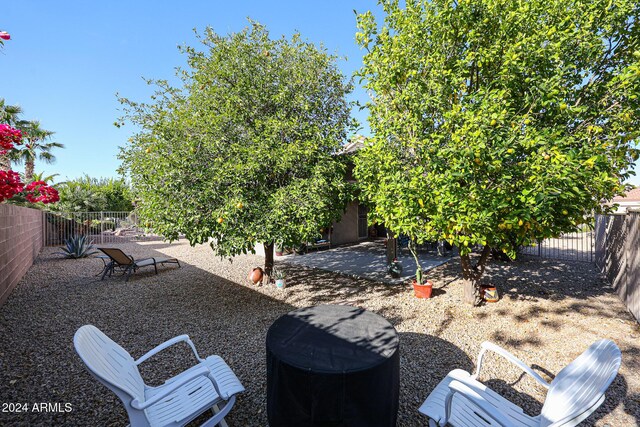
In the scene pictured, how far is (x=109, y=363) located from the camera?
2.41 metres

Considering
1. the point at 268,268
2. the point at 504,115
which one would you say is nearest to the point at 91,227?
the point at 268,268

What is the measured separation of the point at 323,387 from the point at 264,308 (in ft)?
12.4

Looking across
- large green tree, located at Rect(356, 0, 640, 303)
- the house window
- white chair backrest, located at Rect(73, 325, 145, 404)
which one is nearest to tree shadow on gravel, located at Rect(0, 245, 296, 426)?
white chair backrest, located at Rect(73, 325, 145, 404)

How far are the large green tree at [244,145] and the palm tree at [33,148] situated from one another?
1899 centimetres

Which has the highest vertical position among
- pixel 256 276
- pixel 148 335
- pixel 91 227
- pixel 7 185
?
pixel 7 185

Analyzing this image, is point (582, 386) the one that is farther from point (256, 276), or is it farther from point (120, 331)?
point (256, 276)

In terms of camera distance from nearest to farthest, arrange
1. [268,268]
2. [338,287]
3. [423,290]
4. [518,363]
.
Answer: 1. [518,363]
2. [423,290]
3. [338,287]
4. [268,268]

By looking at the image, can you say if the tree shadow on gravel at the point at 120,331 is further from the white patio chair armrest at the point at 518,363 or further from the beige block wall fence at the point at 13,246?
the white patio chair armrest at the point at 518,363

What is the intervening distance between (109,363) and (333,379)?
1990 millimetres

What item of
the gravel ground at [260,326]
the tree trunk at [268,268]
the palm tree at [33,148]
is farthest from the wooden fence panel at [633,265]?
the palm tree at [33,148]

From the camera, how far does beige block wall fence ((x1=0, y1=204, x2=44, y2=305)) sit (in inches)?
232

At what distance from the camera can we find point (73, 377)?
3430mm

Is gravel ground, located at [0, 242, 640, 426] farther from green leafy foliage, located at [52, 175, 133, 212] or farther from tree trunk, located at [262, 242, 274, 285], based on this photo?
green leafy foliage, located at [52, 175, 133, 212]

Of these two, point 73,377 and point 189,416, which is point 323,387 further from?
point 73,377
